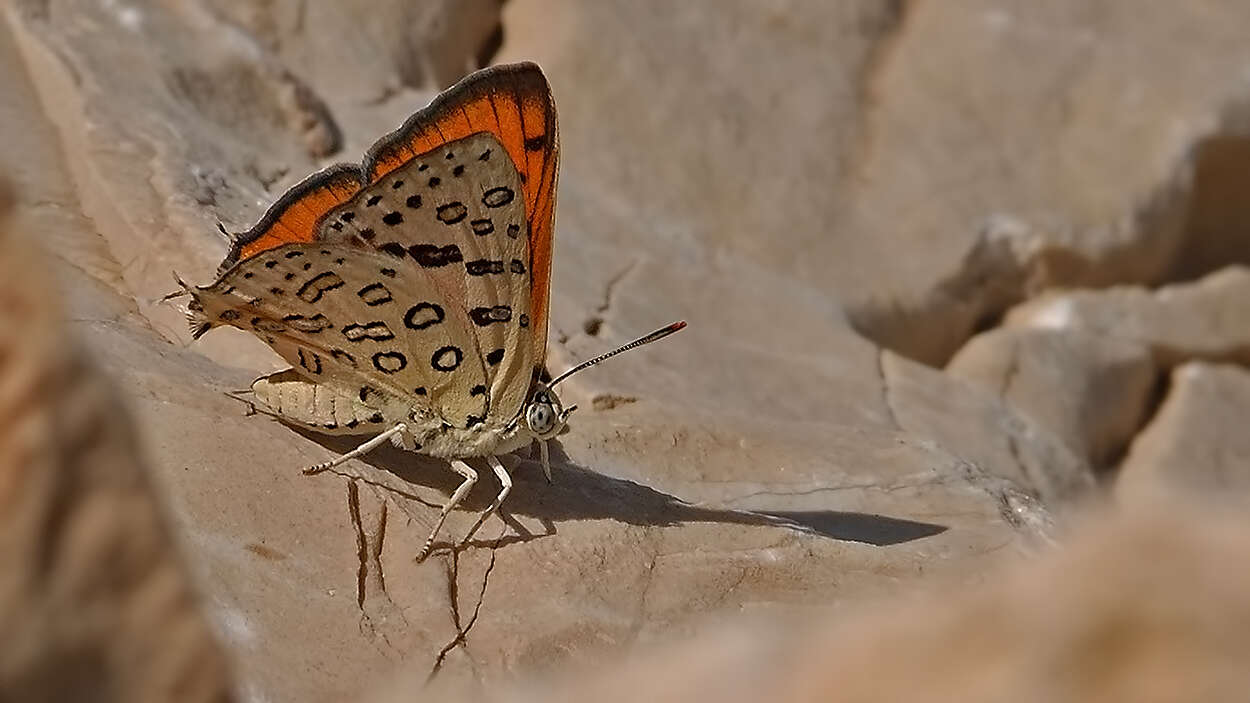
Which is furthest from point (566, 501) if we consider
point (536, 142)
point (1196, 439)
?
point (1196, 439)

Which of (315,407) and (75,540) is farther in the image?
(315,407)

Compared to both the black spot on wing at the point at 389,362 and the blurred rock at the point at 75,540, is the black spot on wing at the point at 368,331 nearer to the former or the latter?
the black spot on wing at the point at 389,362

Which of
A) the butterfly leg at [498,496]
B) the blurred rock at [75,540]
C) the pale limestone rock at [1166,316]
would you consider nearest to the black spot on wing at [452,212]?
the butterfly leg at [498,496]

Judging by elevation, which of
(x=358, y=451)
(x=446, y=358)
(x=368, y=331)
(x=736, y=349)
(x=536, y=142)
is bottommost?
(x=736, y=349)

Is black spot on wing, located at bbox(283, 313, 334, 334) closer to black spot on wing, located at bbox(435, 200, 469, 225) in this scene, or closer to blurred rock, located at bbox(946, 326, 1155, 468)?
black spot on wing, located at bbox(435, 200, 469, 225)

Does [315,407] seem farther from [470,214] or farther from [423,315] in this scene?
[470,214]

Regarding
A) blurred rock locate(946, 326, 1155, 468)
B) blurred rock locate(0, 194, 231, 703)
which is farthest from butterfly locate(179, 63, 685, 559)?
blurred rock locate(946, 326, 1155, 468)
